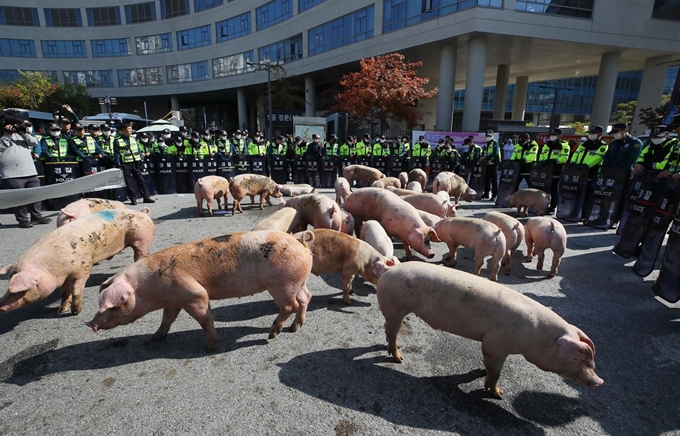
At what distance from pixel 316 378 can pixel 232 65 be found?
4588 centimetres

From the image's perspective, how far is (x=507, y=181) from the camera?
460 inches

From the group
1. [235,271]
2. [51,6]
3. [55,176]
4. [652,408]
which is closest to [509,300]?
[652,408]

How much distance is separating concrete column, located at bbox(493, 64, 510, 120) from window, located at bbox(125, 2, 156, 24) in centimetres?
4442

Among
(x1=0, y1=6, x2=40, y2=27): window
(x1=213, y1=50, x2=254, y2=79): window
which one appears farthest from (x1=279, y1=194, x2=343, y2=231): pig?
(x1=0, y1=6, x2=40, y2=27): window

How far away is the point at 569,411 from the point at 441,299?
1504mm

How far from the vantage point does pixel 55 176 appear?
33.1 ft

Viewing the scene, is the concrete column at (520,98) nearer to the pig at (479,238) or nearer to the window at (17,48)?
the pig at (479,238)

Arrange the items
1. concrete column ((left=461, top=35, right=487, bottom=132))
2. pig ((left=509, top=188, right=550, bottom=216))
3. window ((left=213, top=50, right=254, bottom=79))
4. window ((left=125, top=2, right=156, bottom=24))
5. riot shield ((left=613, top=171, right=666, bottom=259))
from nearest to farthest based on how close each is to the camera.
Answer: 1. riot shield ((left=613, top=171, right=666, bottom=259))
2. pig ((left=509, top=188, right=550, bottom=216))
3. concrete column ((left=461, top=35, right=487, bottom=132))
4. window ((left=213, top=50, right=254, bottom=79))
5. window ((left=125, top=2, right=156, bottom=24))

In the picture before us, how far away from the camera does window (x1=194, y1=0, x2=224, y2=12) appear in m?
41.0

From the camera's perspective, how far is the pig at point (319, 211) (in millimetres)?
6441

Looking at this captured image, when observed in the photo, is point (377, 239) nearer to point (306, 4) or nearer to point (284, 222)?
point (284, 222)

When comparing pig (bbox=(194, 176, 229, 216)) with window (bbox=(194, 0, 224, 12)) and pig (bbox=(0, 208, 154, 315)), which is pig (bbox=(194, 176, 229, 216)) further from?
window (bbox=(194, 0, 224, 12))

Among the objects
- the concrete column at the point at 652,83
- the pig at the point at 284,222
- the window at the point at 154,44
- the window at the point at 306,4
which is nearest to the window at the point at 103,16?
the window at the point at 154,44

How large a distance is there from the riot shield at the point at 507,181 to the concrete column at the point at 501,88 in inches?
911
